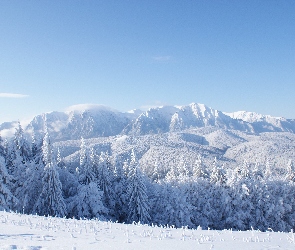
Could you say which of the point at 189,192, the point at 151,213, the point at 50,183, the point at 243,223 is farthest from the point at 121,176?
the point at 243,223

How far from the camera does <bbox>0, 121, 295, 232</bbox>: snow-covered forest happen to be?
110 feet

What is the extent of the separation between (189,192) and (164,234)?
3377 cm

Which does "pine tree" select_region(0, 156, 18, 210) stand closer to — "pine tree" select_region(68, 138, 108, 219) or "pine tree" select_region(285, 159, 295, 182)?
"pine tree" select_region(68, 138, 108, 219)

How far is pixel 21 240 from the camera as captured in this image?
8227 mm

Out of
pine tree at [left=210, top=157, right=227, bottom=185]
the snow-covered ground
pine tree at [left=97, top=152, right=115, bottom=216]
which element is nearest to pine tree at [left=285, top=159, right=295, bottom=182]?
pine tree at [left=210, top=157, right=227, bottom=185]

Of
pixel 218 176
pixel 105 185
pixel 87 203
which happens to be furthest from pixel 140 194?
pixel 218 176

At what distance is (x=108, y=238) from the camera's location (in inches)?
374

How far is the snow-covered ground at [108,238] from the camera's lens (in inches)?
321

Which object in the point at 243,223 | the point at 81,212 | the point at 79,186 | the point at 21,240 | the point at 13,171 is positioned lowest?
the point at 243,223

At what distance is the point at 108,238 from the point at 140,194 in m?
30.6

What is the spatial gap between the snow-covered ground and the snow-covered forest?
23356 millimetres

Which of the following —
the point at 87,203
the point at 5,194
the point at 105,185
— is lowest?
the point at 87,203

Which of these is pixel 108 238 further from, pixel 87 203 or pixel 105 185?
pixel 105 185

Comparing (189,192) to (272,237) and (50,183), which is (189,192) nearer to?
(50,183)
